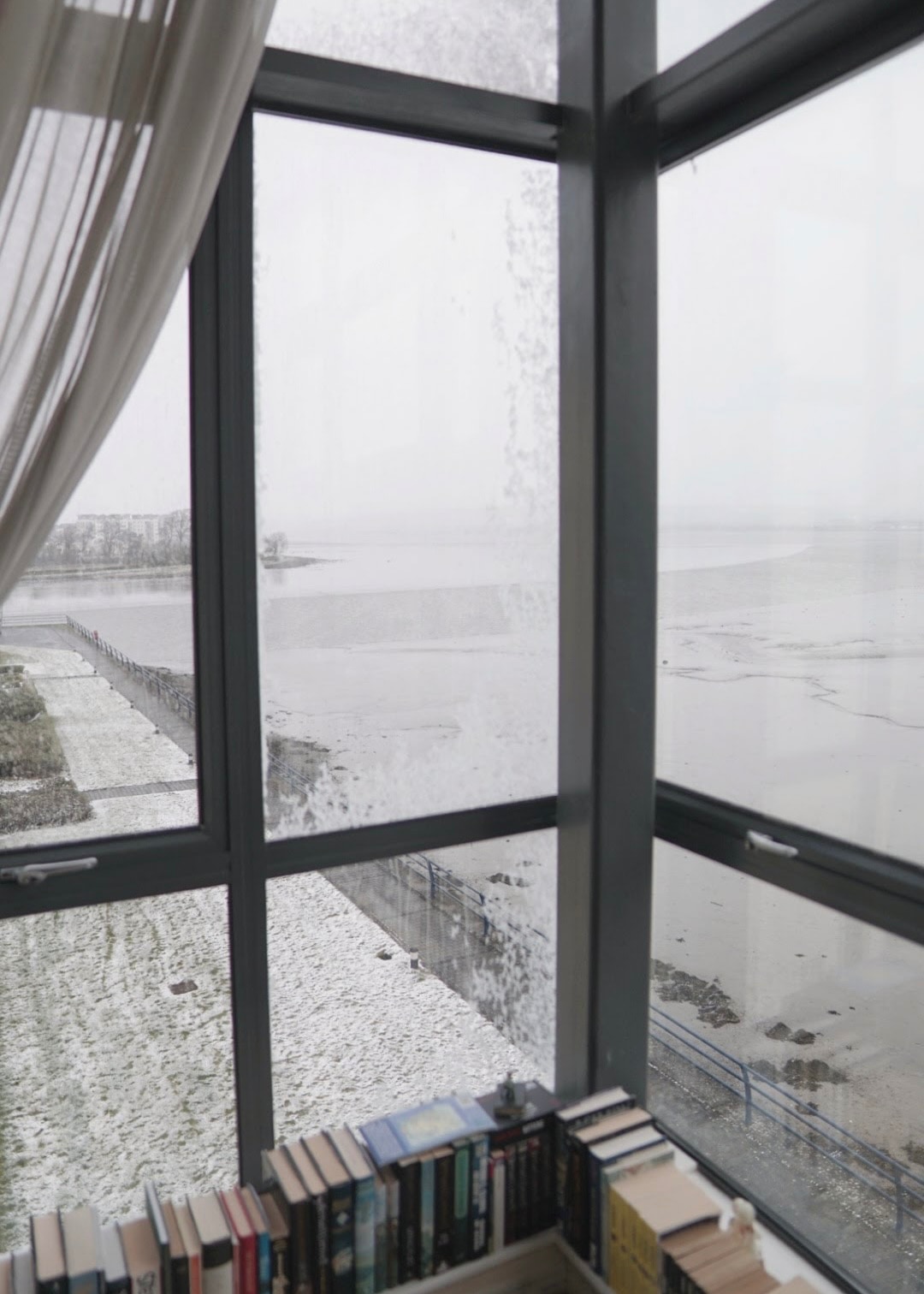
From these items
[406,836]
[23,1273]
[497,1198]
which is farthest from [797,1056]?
[23,1273]

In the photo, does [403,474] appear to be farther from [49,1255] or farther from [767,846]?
[49,1255]

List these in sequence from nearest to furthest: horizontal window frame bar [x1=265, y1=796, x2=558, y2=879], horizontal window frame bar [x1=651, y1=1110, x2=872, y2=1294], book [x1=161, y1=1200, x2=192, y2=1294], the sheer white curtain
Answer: the sheer white curtain < book [x1=161, y1=1200, x2=192, y2=1294] < horizontal window frame bar [x1=651, y1=1110, x2=872, y2=1294] < horizontal window frame bar [x1=265, y1=796, x2=558, y2=879]

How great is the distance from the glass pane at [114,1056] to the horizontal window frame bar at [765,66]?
1.73 m

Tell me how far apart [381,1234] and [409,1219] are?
0.06 meters

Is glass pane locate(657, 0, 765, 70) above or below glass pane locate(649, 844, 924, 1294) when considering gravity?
above

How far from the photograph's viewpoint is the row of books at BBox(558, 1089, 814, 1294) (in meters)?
1.71

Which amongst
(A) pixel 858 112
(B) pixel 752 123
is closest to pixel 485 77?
(B) pixel 752 123

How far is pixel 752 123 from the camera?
185 cm

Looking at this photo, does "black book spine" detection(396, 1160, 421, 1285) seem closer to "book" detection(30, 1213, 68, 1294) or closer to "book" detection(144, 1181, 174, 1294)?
"book" detection(144, 1181, 174, 1294)

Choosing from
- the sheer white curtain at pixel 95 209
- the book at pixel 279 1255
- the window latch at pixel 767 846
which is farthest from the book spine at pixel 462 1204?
the sheer white curtain at pixel 95 209

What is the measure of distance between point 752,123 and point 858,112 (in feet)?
0.79

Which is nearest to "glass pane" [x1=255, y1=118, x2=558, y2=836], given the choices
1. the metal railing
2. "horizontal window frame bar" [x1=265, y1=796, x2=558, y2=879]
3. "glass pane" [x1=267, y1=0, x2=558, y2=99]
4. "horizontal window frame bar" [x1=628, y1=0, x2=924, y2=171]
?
"horizontal window frame bar" [x1=265, y1=796, x2=558, y2=879]

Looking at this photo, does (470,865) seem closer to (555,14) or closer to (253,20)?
(253,20)

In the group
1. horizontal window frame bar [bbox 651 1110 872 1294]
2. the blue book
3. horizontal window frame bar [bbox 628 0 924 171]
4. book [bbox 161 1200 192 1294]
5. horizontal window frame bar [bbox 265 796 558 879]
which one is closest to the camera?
horizontal window frame bar [bbox 628 0 924 171]
